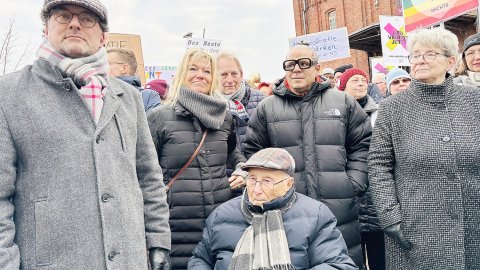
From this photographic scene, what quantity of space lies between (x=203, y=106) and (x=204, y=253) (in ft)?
3.46

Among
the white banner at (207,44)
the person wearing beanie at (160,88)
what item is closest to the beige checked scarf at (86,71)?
the person wearing beanie at (160,88)

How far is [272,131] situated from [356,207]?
0.86 metres

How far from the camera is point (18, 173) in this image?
76.4 inches

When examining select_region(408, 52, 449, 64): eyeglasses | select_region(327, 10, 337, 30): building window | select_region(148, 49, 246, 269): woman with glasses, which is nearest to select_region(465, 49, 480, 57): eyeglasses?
select_region(408, 52, 449, 64): eyeglasses

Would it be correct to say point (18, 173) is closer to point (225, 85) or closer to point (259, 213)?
point (259, 213)

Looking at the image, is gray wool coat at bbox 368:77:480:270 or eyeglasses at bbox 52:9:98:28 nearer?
eyeglasses at bbox 52:9:98:28

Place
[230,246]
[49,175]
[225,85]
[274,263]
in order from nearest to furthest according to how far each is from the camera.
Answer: [49,175] < [274,263] < [230,246] < [225,85]

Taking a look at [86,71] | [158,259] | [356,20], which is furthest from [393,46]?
[356,20]

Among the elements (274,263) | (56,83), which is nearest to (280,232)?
(274,263)

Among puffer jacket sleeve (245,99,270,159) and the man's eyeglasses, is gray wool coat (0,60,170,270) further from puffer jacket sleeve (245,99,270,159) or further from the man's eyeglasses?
the man's eyeglasses

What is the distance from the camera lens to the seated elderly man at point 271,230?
108 inches

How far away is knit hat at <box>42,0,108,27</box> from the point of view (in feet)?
6.78

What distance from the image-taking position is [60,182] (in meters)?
1.93

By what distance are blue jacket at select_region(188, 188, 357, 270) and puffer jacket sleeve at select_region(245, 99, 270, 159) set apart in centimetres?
75
